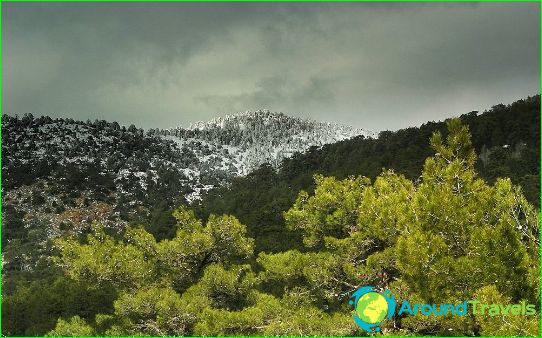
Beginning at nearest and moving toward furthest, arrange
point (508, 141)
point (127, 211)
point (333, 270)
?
point (333, 270), point (508, 141), point (127, 211)

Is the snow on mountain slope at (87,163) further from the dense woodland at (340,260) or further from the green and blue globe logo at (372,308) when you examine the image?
the green and blue globe logo at (372,308)

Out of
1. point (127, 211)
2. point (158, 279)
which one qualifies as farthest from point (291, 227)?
point (127, 211)

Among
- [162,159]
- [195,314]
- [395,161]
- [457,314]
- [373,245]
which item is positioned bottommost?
[195,314]

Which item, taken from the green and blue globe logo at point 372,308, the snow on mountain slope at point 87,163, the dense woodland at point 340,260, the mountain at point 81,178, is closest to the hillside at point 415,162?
the dense woodland at point 340,260

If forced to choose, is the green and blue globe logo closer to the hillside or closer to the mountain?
the hillside

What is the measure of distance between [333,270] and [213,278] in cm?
423

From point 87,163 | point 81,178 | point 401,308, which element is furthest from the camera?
point 87,163

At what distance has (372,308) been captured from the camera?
1430cm

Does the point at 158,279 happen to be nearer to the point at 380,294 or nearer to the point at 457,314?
the point at 380,294

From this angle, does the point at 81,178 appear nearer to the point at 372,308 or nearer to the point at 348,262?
the point at 348,262

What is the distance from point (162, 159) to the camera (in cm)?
19875

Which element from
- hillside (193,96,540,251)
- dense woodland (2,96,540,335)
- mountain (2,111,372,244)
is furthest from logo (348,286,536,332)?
mountain (2,111,372,244)

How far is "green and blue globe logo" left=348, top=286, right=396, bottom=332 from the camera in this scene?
13.3 meters

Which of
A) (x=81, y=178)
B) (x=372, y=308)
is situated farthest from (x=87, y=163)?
(x=372, y=308)
